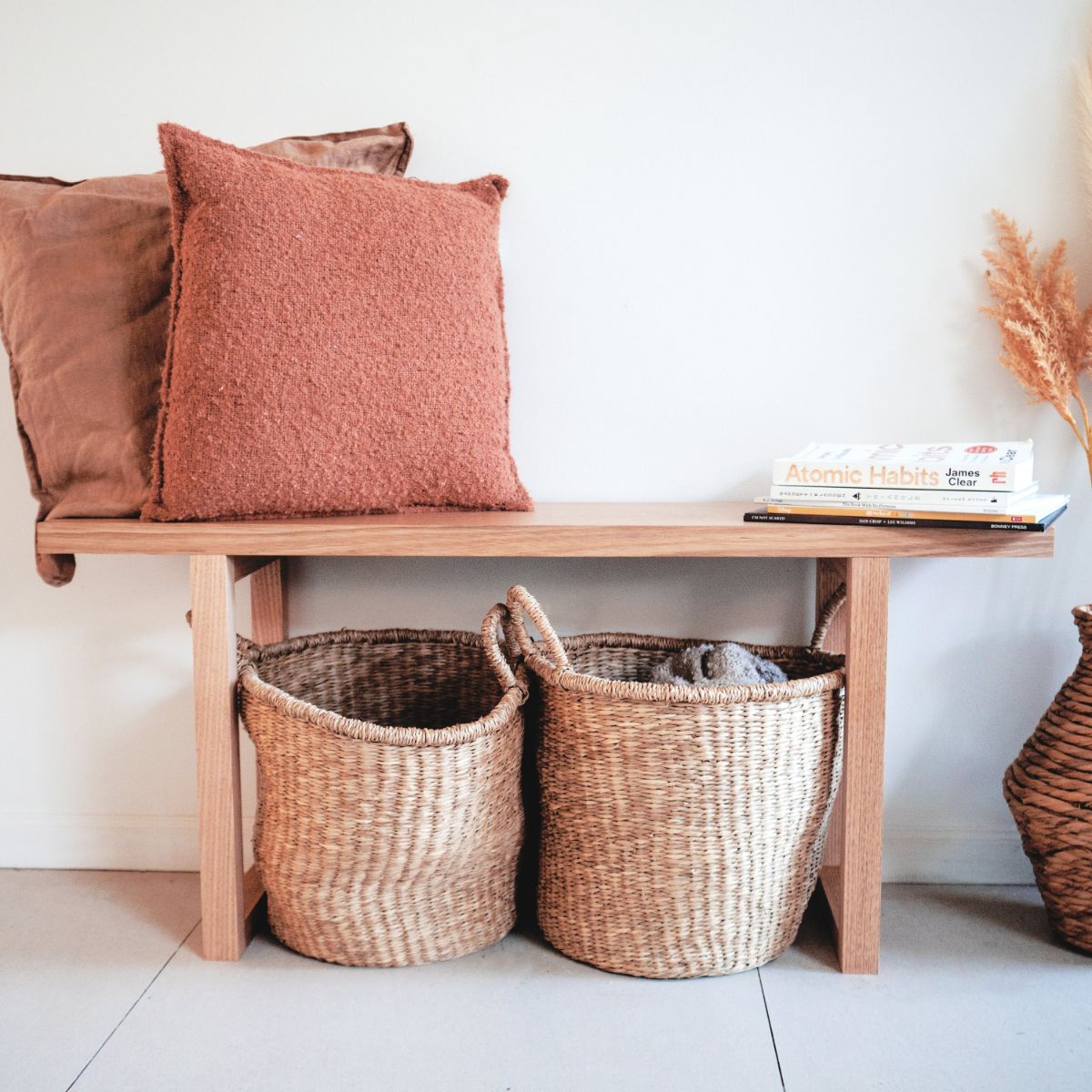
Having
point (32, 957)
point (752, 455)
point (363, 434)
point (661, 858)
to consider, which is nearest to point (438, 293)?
point (363, 434)

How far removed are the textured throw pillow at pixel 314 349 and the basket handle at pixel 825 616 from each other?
0.52 m

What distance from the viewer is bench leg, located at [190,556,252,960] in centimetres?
130

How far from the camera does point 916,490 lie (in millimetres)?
1224

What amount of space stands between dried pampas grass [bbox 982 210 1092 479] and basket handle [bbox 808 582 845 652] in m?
0.41

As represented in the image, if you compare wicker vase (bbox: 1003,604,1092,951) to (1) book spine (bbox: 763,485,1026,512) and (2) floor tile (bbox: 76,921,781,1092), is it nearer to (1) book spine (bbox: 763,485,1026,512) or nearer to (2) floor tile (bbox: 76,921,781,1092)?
(1) book spine (bbox: 763,485,1026,512)

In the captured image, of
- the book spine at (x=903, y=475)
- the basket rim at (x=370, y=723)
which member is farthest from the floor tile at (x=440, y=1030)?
the book spine at (x=903, y=475)

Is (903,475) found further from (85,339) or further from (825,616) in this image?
(85,339)

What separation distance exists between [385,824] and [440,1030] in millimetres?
253

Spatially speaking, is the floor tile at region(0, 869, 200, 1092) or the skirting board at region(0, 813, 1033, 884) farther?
the skirting board at region(0, 813, 1033, 884)

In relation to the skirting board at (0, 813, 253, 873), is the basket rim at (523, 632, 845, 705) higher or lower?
higher

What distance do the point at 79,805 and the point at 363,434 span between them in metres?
0.91

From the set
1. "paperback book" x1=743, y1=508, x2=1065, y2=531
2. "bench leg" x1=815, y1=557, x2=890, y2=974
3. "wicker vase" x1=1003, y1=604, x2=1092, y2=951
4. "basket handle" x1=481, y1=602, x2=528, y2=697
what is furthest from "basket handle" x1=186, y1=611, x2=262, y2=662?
"wicker vase" x1=1003, y1=604, x2=1092, y2=951

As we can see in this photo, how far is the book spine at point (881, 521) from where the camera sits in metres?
1.18

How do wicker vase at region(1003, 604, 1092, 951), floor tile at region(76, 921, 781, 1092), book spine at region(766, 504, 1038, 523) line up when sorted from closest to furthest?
floor tile at region(76, 921, 781, 1092), book spine at region(766, 504, 1038, 523), wicker vase at region(1003, 604, 1092, 951)
